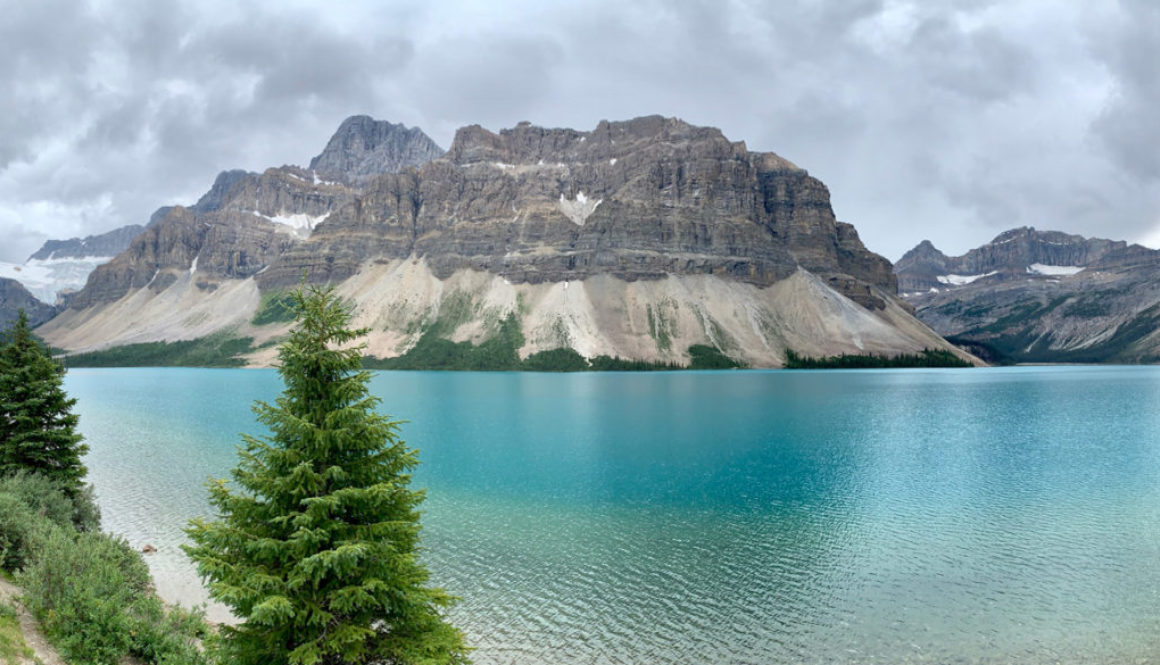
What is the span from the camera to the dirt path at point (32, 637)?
14570 mm

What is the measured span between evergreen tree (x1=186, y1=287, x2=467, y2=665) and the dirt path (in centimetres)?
495

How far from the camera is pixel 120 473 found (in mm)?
52781

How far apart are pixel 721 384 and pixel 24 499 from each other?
149966mm

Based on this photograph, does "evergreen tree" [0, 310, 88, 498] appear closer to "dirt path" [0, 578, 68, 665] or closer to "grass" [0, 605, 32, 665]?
"dirt path" [0, 578, 68, 665]

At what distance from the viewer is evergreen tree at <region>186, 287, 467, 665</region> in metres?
12.7

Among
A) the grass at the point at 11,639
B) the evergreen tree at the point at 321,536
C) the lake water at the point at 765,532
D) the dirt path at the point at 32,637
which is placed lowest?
the lake water at the point at 765,532

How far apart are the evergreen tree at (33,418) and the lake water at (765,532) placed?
6.86 metres

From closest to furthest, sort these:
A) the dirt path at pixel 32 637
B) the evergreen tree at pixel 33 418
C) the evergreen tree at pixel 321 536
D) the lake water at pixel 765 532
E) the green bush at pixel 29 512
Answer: the evergreen tree at pixel 321 536
the dirt path at pixel 32 637
the green bush at pixel 29 512
the lake water at pixel 765 532
the evergreen tree at pixel 33 418

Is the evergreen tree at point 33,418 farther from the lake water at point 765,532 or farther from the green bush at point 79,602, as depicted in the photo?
the green bush at point 79,602

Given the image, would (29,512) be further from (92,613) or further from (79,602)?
(92,613)

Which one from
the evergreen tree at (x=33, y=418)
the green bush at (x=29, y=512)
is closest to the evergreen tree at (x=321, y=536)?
the green bush at (x=29, y=512)

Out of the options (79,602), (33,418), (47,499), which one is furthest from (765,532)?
(33,418)

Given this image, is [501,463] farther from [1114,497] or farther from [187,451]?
[1114,497]

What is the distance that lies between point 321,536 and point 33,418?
87.9ft
